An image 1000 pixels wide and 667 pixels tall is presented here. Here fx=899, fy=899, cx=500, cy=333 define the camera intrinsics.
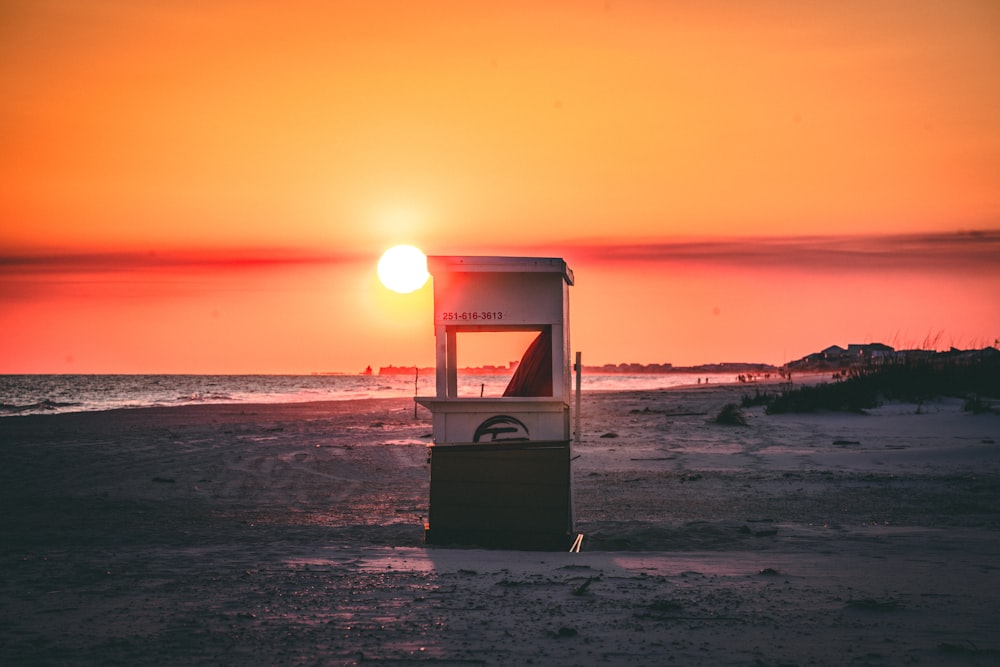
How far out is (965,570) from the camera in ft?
24.8

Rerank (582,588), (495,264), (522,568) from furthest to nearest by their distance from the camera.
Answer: (495,264) < (522,568) < (582,588)

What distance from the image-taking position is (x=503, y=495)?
31.6ft

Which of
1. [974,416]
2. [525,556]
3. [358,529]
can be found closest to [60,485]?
[358,529]

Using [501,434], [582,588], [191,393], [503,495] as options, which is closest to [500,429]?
[501,434]

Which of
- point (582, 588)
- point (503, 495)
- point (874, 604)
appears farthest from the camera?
point (503, 495)

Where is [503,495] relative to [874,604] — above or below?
above

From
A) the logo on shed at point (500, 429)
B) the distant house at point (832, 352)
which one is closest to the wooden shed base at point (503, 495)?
the logo on shed at point (500, 429)

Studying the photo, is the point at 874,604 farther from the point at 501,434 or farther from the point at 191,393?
the point at 191,393

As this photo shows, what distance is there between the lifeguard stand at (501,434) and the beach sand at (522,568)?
1.44ft

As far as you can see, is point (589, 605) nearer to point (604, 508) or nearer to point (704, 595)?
point (704, 595)

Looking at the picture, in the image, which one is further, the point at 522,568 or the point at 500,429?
the point at 500,429

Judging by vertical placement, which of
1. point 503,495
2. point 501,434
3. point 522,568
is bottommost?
point 522,568

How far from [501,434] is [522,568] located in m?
2.03

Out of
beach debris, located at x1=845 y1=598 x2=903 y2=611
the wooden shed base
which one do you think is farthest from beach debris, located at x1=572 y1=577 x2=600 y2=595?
the wooden shed base
